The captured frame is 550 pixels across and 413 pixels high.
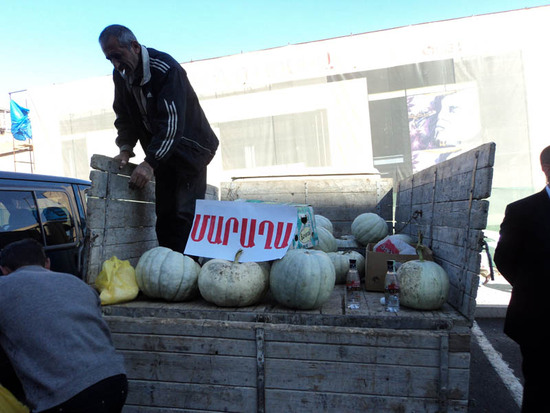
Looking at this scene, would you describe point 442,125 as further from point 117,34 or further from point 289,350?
point 289,350

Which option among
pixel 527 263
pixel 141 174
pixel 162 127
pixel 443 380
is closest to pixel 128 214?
pixel 141 174

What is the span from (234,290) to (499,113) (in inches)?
440

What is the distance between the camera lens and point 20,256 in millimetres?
1991

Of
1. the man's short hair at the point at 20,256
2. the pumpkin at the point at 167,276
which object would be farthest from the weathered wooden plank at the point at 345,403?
the man's short hair at the point at 20,256

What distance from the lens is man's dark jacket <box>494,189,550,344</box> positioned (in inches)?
90.2

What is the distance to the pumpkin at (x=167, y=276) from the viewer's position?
2568 mm

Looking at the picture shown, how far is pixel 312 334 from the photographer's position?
2051 millimetres

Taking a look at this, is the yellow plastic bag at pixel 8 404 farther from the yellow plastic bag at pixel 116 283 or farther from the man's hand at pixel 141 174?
the man's hand at pixel 141 174

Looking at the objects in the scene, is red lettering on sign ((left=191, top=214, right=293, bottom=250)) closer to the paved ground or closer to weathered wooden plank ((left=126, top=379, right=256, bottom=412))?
weathered wooden plank ((left=126, top=379, right=256, bottom=412))

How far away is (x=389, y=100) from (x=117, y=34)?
403 inches

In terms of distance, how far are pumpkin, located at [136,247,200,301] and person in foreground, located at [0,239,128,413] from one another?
68 centimetres

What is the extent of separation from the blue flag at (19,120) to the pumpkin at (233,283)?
52.0ft

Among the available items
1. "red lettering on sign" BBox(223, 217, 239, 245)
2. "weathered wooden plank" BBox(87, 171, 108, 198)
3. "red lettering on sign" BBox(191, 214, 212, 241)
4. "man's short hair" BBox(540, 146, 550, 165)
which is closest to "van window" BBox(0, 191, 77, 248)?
"weathered wooden plank" BBox(87, 171, 108, 198)

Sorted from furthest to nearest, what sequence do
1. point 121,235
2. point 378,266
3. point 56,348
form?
point 121,235
point 378,266
point 56,348
